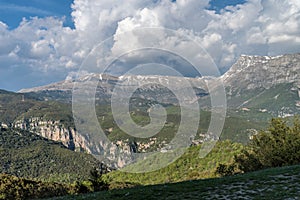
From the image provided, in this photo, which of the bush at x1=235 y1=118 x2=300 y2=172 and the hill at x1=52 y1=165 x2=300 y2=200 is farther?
the bush at x1=235 y1=118 x2=300 y2=172

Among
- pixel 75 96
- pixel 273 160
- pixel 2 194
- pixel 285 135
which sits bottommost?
pixel 2 194

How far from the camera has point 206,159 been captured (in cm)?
19612

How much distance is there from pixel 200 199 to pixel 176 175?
581 feet

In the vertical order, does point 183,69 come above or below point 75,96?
above

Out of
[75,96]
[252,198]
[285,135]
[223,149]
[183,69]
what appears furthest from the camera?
[223,149]

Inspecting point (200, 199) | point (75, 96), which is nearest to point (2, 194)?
point (75, 96)

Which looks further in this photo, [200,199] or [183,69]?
[183,69]

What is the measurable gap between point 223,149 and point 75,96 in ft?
565

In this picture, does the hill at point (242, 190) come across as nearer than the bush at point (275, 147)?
Yes

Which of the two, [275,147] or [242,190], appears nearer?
[242,190]

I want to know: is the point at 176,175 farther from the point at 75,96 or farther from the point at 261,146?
the point at 75,96

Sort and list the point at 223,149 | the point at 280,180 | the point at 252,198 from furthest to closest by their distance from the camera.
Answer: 1. the point at 223,149
2. the point at 280,180
3. the point at 252,198

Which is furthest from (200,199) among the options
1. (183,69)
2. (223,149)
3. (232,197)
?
(223,149)

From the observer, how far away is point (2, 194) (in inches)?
3142
